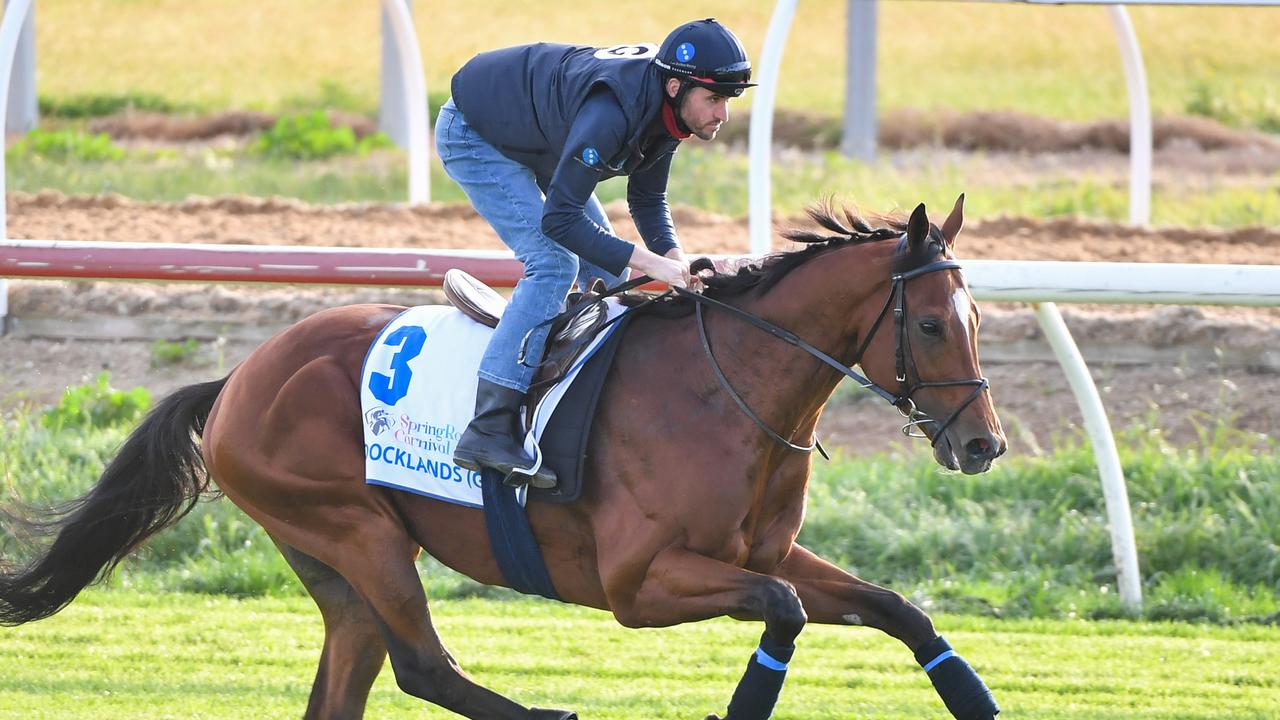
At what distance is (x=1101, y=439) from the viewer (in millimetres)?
6000

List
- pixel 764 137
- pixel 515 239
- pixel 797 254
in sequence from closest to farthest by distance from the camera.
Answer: pixel 797 254 → pixel 515 239 → pixel 764 137

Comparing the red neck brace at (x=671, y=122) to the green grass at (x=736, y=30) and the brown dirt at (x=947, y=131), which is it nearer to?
the brown dirt at (x=947, y=131)

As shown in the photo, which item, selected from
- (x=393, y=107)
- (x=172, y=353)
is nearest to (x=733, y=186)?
(x=393, y=107)

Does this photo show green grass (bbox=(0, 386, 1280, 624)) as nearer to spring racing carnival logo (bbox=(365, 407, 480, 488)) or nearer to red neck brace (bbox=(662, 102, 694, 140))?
spring racing carnival logo (bbox=(365, 407, 480, 488))

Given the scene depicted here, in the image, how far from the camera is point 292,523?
4516 mm

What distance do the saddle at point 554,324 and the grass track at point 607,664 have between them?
1283mm

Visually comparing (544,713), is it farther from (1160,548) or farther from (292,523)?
(1160,548)

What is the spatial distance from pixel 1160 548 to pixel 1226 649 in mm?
843

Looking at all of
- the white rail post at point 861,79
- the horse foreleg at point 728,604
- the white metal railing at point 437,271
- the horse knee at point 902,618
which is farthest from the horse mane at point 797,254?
the white rail post at point 861,79

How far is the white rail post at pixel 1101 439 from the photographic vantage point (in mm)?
5984

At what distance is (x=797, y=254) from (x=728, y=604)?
35.6 inches

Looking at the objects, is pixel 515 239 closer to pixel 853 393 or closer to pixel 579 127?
pixel 579 127

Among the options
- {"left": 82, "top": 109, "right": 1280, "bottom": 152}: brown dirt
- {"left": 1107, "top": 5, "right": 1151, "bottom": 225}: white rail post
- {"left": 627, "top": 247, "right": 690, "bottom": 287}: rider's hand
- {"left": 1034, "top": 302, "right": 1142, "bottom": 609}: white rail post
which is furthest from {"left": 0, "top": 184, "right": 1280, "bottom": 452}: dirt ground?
{"left": 82, "top": 109, "right": 1280, "bottom": 152}: brown dirt

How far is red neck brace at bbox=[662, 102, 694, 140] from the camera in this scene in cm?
407
